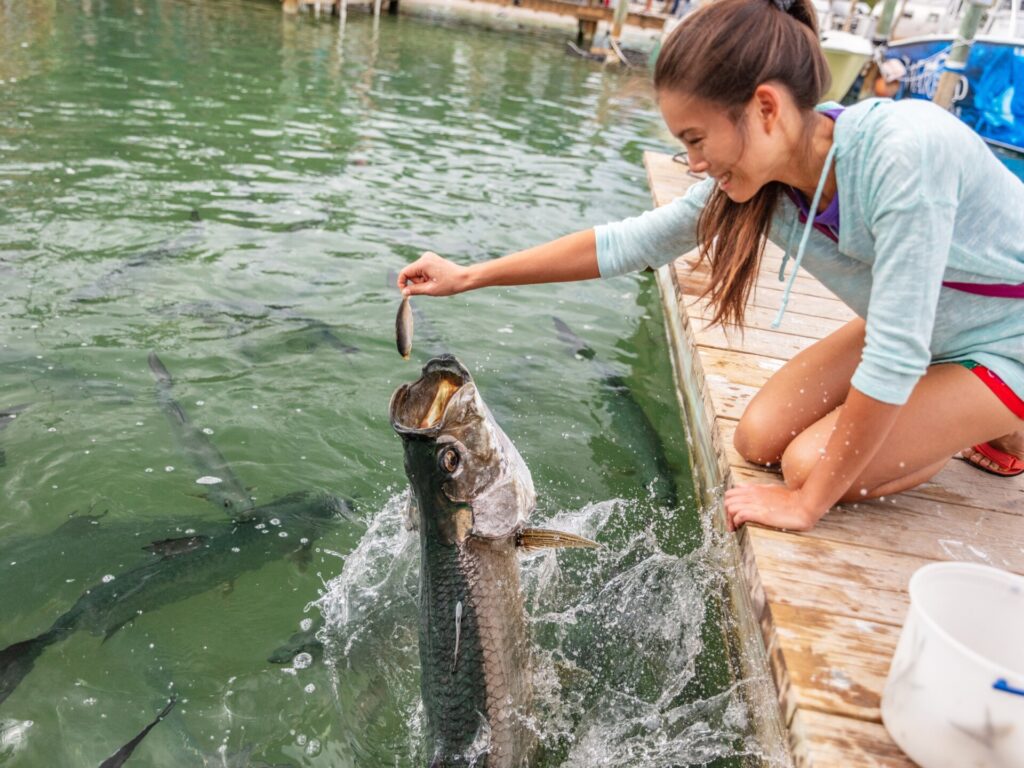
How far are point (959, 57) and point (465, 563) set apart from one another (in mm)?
16796

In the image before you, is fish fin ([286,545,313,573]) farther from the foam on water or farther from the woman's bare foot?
the woman's bare foot

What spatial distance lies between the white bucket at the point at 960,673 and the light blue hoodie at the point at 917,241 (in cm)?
59

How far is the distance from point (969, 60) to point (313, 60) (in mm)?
13134

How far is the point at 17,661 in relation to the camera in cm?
313

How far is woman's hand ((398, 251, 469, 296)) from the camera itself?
3.12 meters

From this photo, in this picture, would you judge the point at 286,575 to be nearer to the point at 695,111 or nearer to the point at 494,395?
the point at 494,395

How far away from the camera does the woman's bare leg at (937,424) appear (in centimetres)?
277

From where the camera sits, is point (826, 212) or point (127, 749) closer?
point (826, 212)

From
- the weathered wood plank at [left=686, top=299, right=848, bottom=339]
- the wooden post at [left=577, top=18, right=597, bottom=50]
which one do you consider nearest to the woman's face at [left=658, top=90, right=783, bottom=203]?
the weathered wood plank at [left=686, top=299, right=848, bottom=339]

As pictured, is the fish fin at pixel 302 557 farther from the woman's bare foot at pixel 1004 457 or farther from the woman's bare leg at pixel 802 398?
the woman's bare foot at pixel 1004 457

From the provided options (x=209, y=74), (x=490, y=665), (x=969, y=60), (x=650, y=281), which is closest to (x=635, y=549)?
(x=490, y=665)

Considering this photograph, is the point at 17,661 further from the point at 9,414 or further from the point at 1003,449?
the point at 1003,449

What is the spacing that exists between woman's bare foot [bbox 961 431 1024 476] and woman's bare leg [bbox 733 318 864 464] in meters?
0.61

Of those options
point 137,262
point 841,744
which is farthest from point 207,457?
point 841,744
